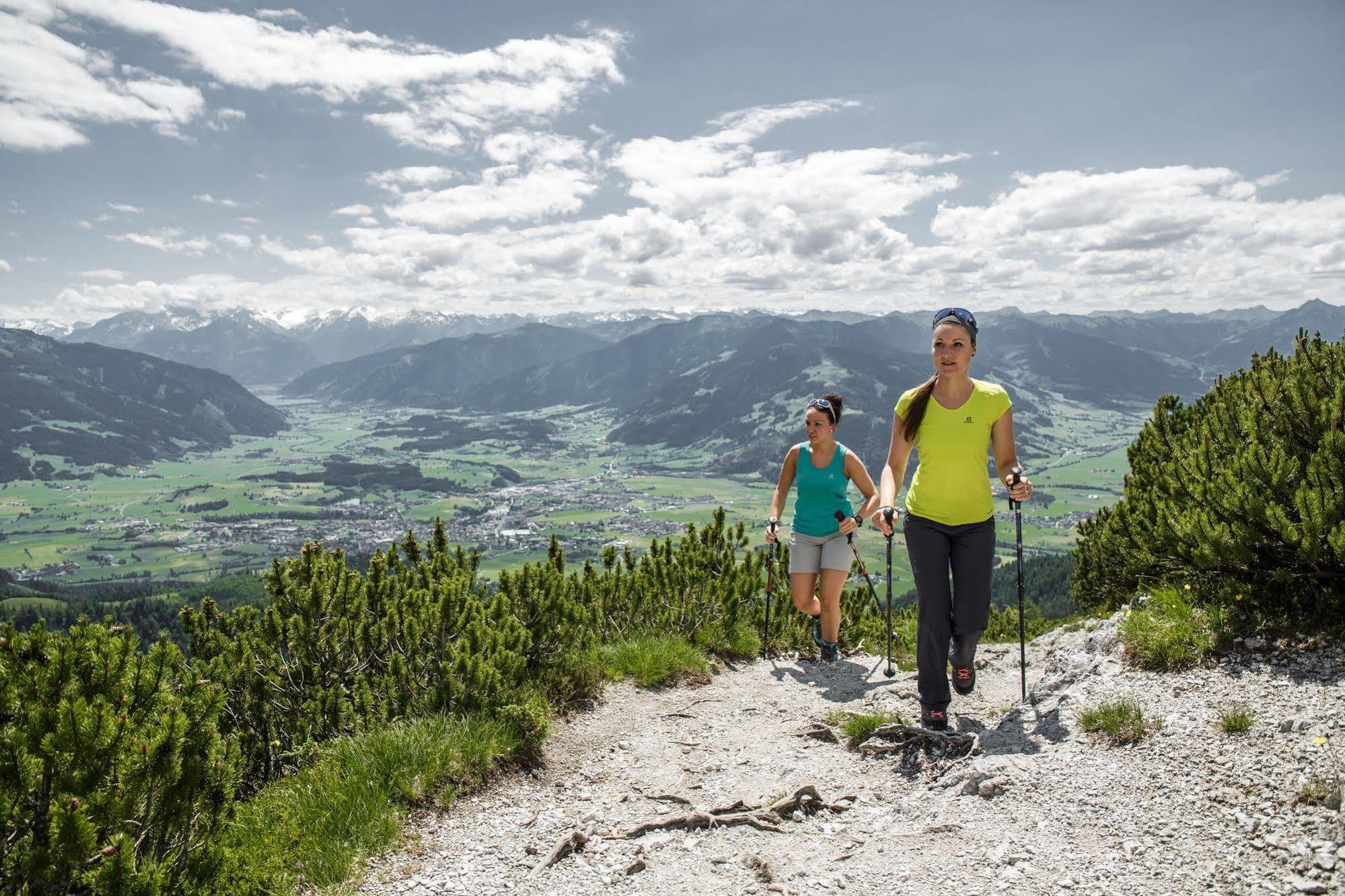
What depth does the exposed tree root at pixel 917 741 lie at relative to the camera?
17.8 feet

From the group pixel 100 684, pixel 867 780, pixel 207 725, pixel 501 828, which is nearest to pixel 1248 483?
pixel 867 780

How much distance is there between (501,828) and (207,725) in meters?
2.04

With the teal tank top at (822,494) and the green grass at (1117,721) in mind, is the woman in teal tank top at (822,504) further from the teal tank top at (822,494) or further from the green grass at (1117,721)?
the green grass at (1117,721)

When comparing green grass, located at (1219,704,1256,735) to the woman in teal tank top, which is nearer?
green grass, located at (1219,704,1256,735)

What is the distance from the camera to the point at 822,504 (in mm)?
8055

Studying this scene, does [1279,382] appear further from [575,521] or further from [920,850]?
[575,521]

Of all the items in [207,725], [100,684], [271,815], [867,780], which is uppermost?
[100,684]

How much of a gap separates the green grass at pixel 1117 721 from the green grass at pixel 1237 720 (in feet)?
1.45

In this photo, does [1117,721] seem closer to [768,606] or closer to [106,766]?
[768,606]

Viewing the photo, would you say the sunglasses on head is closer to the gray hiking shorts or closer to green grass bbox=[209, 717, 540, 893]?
the gray hiking shorts

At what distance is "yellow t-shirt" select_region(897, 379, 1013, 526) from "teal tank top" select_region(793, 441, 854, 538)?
7.59ft

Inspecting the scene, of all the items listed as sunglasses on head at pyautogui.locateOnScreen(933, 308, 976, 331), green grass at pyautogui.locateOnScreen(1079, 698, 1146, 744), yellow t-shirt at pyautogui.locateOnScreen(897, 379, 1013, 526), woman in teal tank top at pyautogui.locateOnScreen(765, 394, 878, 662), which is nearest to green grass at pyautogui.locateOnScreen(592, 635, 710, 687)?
woman in teal tank top at pyautogui.locateOnScreen(765, 394, 878, 662)

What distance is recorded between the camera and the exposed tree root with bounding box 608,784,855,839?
4539mm

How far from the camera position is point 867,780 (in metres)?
5.29
